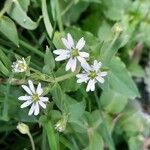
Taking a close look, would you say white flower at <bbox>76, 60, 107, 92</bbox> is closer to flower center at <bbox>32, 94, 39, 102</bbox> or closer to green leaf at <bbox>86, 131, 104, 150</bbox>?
flower center at <bbox>32, 94, 39, 102</bbox>

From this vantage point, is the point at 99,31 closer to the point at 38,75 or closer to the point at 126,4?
the point at 126,4

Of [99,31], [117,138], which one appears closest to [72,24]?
[99,31]

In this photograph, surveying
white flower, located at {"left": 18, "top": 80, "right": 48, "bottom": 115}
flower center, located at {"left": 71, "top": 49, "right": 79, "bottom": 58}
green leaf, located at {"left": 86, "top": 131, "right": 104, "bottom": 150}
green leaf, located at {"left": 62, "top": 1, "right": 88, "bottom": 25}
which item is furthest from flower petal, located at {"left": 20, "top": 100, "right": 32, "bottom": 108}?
green leaf, located at {"left": 62, "top": 1, "right": 88, "bottom": 25}

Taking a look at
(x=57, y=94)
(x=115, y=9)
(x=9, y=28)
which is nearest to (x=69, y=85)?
(x=57, y=94)

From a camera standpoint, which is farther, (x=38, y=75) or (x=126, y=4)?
(x=126, y=4)

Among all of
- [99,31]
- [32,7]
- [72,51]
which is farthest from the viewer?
[99,31]

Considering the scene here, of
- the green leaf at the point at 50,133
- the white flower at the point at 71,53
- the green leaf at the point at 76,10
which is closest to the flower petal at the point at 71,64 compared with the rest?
the white flower at the point at 71,53
